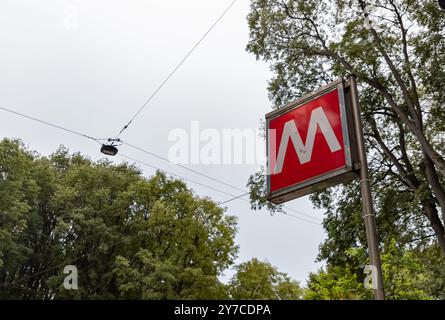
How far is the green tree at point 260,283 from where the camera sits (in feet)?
112

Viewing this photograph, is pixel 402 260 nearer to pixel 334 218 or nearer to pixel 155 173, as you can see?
pixel 334 218

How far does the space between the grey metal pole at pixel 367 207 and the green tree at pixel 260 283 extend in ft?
101

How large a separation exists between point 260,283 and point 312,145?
33.3 m

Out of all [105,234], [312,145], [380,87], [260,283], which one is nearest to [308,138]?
[312,145]

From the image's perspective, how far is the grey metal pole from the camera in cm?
268

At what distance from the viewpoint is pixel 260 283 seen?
1377 inches

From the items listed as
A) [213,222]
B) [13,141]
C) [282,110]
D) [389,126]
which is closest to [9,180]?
[13,141]

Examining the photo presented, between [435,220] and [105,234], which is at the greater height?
[105,234]

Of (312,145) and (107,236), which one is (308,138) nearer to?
(312,145)

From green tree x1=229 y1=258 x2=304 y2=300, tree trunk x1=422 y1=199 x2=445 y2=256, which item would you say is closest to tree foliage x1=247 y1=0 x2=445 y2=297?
tree trunk x1=422 y1=199 x2=445 y2=256

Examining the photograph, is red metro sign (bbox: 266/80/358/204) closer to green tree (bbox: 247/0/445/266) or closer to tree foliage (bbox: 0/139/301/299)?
green tree (bbox: 247/0/445/266)

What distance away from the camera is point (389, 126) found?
1823cm

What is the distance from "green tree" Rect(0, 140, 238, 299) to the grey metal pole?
2555cm

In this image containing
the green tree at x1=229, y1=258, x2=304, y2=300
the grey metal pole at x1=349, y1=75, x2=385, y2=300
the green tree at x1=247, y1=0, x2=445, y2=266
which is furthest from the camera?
the green tree at x1=229, y1=258, x2=304, y2=300
